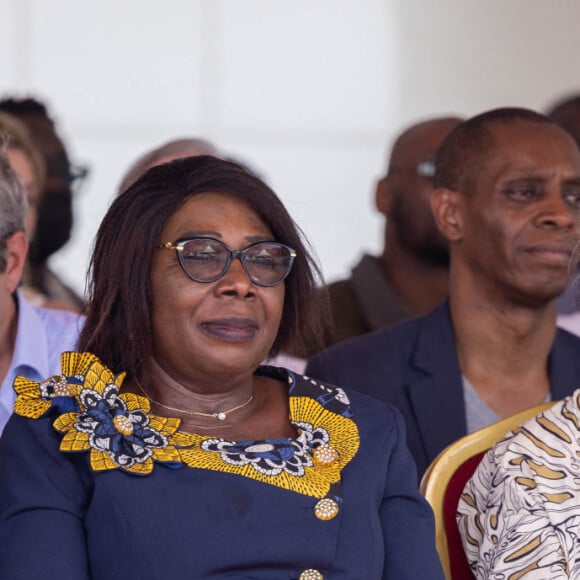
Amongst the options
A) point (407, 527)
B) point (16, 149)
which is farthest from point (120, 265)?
point (16, 149)

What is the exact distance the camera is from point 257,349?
2623 mm

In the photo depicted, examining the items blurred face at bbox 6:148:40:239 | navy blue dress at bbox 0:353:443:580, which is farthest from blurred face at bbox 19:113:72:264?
navy blue dress at bbox 0:353:443:580

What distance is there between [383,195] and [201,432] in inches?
101

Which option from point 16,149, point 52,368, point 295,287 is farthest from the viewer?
point 16,149

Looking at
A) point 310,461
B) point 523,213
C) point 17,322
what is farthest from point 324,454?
point 523,213

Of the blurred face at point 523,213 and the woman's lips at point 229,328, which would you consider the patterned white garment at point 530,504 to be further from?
the blurred face at point 523,213

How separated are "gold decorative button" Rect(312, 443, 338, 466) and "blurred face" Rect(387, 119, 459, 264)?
2388 millimetres

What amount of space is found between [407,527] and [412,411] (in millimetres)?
920

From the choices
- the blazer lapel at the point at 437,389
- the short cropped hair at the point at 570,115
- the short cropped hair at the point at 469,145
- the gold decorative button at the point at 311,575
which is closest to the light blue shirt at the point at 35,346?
the blazer lapel at the point at 437,389

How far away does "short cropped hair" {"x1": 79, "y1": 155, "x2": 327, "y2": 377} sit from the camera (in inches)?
103

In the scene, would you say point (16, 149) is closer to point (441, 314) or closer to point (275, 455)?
point (441, 314)

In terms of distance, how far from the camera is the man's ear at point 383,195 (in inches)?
197

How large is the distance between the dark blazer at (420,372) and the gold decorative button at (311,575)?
1.01 meters

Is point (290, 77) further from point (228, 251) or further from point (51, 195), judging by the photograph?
point (228, 251)
